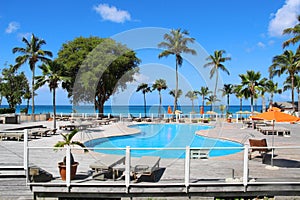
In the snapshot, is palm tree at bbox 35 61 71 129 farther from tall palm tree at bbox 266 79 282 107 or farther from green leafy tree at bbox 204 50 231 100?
tall palm tree at bbox 266 79 282 107

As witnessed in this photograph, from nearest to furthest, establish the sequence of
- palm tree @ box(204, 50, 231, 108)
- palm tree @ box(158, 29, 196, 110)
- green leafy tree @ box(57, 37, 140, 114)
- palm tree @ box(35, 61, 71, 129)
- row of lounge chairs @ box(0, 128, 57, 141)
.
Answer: row of lounge chairs @ box(0, 128, 57, 141) < palm tree @ box(35, 61, 71, 129) < green leafy tree @ box(57, 37, 140, 114) < palm tree @ box(158, 29, 196, 110) < palm tree @ box(204, 50, 231, 108)

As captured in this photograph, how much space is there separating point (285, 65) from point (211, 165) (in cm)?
3072

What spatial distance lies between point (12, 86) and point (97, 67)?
17.5m

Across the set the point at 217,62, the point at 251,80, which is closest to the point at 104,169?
the point at 251,80

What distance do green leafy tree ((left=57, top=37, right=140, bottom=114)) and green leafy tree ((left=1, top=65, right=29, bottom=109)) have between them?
9.31 m

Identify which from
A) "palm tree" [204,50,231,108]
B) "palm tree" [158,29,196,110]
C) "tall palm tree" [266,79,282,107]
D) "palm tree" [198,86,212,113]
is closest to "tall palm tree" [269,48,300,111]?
"palm tree" [204,50,231,108]

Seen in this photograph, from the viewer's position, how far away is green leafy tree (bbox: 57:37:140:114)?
28.8 m

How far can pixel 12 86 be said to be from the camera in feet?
126

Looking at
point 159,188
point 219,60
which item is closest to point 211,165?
point 159,188

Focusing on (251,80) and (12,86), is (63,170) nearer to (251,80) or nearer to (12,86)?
(251,80)

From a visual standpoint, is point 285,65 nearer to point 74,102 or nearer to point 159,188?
point 74,102

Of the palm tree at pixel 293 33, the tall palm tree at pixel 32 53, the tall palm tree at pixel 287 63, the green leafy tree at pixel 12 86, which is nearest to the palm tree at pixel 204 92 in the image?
the tall palm tree at pixel 287 63

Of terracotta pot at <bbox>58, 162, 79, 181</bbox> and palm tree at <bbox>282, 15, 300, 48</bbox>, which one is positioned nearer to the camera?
terracotta pot at <bbox>58, 162, 79, 181</bbox>

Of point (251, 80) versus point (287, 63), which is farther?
point (287, 63)
